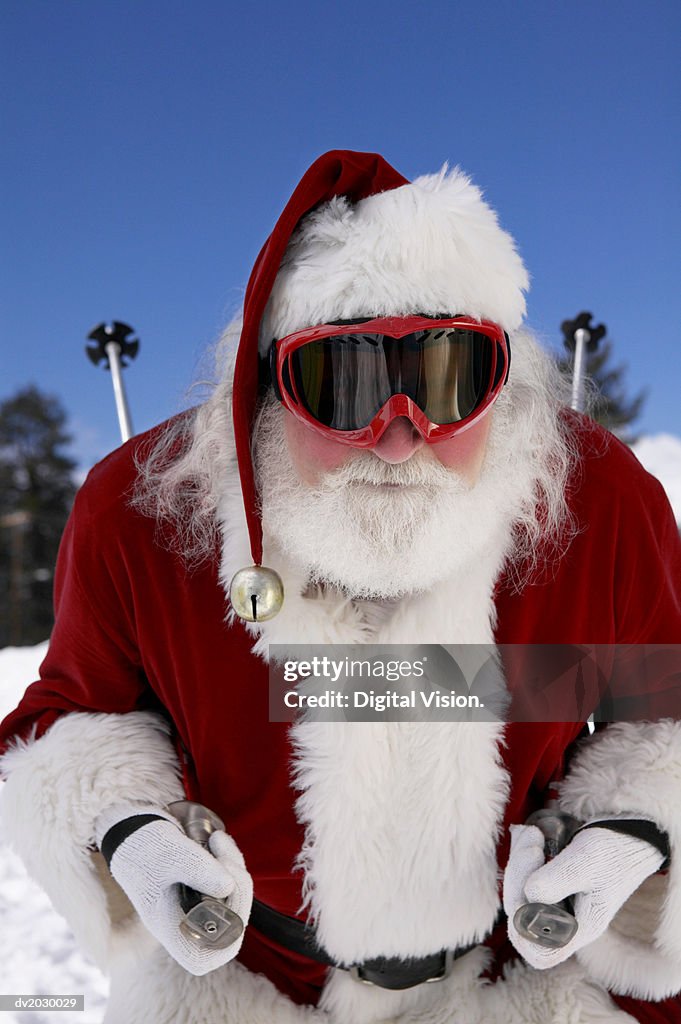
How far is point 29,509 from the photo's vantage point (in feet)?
52.6

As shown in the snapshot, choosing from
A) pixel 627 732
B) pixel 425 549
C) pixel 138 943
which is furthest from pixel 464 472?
pixel 138 943

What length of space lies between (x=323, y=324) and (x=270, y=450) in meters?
0.27

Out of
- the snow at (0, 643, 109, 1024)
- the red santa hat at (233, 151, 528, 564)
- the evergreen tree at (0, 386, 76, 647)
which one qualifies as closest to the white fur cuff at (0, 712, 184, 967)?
the red santa hat at (233, 151, 528, 564)

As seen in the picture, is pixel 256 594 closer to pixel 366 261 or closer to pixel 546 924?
pixel 366 261

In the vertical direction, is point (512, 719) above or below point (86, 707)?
below

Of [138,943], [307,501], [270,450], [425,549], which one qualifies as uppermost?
[270,450]

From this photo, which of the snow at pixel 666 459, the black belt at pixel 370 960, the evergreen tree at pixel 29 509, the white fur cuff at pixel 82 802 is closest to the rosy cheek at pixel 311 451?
the white fur cuff at pixel 82 802

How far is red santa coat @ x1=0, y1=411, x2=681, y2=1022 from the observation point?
4.72 ft

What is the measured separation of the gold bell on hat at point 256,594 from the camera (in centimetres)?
129

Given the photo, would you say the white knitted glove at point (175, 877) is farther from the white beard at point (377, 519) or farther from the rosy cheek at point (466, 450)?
the rosy cheek at point (466, 450)

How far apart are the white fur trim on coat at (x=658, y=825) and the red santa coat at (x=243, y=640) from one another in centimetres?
4

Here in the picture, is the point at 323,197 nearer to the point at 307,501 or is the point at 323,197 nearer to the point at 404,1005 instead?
the point at 307,501

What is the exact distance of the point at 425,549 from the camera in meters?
1.32

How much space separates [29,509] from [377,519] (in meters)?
16.1
